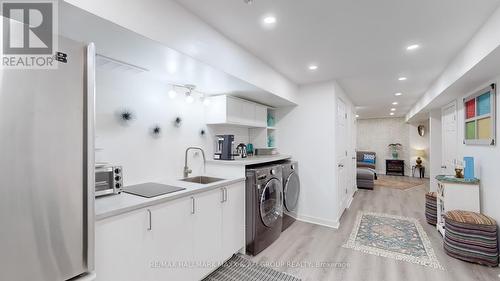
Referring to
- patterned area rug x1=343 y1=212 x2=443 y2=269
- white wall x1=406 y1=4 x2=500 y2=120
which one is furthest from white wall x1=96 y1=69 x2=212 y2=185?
white wall x1=406 y1=4 x2=500 y2=120

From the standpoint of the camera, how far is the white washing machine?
3.35 m

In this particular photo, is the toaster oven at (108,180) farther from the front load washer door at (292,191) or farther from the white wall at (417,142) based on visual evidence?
the white wall at (417,142)

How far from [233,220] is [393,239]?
2.29 metres

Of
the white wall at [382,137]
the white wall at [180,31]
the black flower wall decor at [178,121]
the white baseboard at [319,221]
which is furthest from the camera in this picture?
the white wall at [382,137]

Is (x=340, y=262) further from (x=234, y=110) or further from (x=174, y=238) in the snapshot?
(x=234, y=110)

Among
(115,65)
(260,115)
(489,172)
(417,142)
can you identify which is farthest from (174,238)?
(417,142)

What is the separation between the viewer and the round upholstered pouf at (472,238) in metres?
2.32

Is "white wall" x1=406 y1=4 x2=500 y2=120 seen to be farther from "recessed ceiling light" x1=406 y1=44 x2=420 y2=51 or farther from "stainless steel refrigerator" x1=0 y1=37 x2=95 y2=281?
"stainless steel refrigerator" x1=0 y1=37 x2=95 y2=281

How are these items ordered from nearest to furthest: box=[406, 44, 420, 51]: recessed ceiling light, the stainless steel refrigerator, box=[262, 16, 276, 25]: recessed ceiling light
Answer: the stainless steel refrigerator, box=[262, 16, 276, 25]: recessed ceiling light, box=[406, 44, 420, 51]: recessed ceiling light

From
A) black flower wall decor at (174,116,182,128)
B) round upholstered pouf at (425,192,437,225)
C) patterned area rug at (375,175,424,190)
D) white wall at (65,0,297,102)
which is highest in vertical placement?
white wall at (65,0,297,102)

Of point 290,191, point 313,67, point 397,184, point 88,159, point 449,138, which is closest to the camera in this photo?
point 88,159

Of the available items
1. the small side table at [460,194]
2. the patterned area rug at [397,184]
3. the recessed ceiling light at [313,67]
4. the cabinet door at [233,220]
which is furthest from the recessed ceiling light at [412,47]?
the patterned area rug at [397,184]

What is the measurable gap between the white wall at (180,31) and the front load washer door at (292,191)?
1647 millimetres

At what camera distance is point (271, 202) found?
2.93 metres
